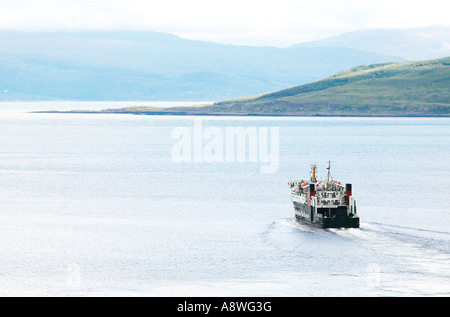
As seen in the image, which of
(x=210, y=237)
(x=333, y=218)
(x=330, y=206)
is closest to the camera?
(x=210, y=237)

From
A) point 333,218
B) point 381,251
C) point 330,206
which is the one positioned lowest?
point 381,251

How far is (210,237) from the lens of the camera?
2830 inches

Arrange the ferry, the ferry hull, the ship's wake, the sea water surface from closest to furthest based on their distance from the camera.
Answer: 1. the ship's wake
2. the sea water surface
3. the ferry hull
4. the ferry

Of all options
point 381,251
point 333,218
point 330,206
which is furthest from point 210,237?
point 381,251

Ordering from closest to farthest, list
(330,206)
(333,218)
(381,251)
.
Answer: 1. (381,251)
2. (333,218)
3. (330,206)

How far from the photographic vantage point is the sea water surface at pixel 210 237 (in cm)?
5566

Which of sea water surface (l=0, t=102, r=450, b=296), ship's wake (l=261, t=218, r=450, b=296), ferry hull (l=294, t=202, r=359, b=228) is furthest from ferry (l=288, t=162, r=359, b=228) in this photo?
sea water surface (l=0, t=102, r=450, b=296)

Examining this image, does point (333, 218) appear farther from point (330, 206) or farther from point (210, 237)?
point (210, 237)

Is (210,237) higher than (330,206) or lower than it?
lower

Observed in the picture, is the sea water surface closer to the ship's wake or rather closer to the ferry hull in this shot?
the ship's wake

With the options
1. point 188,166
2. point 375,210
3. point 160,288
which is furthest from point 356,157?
point 160,288

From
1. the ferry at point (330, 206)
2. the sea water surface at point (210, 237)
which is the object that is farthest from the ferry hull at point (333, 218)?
the sea water surface at point (210, 237)

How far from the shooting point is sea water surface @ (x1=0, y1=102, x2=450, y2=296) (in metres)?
55.7

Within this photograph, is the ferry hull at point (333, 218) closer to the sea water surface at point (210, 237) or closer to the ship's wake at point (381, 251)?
the ship's wake at point (381, 251)
